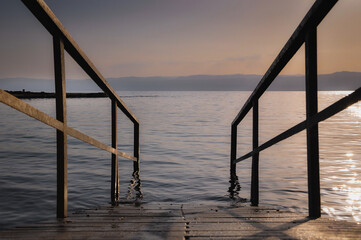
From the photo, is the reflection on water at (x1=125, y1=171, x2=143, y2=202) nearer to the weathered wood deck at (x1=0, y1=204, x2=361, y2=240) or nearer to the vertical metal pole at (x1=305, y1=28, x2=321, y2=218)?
the weathered wood deck at (x1=0, y1=204, x2=361, y2=240)

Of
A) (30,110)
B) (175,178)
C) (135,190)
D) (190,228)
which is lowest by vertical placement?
(135,190)

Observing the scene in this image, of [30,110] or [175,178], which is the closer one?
[30,110]

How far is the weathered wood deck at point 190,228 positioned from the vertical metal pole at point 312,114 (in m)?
0.17

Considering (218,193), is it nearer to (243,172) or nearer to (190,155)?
(243,172)

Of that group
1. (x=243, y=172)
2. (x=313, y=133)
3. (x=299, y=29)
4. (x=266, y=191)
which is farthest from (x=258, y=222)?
(x=243, y=172)

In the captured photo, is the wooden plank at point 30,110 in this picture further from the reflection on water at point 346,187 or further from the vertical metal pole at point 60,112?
the reflection on water at point 346,187

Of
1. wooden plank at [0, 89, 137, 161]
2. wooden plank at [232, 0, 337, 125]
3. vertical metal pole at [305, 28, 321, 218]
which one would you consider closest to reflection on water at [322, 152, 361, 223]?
vertical metal pole at [305, 28, 321, 218]

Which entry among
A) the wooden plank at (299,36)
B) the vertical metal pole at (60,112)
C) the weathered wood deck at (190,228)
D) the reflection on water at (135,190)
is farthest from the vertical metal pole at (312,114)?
the reflection on water at (135,190)

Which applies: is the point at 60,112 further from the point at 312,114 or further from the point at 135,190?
the point at 135,190

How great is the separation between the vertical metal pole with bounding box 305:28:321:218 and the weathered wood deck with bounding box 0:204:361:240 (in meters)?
0.17

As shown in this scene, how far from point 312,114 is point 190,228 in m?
1.29

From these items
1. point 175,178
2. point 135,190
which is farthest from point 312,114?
point 175,178

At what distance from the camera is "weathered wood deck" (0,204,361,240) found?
2.40 meters

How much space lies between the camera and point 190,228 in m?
2.68
